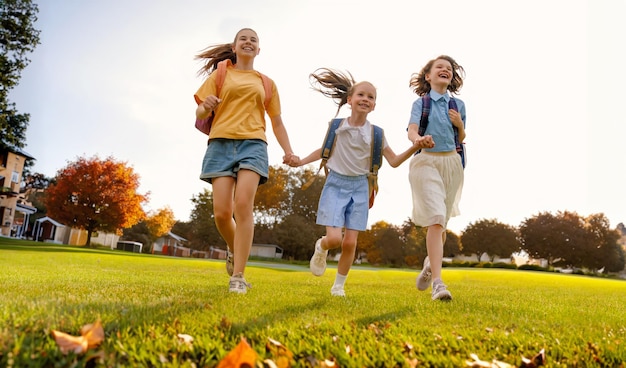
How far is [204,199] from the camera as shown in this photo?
161 ft

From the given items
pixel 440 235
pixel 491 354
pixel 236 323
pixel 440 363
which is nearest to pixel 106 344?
pixel 236 323

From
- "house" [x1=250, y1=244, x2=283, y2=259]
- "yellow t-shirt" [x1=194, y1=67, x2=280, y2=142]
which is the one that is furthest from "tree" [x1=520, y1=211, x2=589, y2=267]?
"yellow t-shirt" [x1=194, y1=67, x2=280, y2=142]

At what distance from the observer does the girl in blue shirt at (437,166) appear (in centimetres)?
523

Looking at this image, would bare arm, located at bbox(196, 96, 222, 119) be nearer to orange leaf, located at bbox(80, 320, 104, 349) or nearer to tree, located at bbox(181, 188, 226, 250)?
orange leaf, located at bbox(80, 320, 104, 349)

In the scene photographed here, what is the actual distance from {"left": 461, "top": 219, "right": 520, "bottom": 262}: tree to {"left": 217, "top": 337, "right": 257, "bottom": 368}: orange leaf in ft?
200

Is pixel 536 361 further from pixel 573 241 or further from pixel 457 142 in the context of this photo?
pixel 573 241

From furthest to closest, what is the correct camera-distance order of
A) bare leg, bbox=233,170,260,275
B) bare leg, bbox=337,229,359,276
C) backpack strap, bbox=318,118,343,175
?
1. backpack strap, bbox=318,118,343,175
2. bare leg, bbox=337,229,359,276
3. bare leg, bbox=233,170,260,275

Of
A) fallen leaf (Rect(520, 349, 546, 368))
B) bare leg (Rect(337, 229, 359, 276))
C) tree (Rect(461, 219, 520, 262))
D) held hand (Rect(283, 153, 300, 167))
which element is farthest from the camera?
tree (Rect(461, 219, 520, 262))

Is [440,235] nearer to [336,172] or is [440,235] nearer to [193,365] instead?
[336,172]

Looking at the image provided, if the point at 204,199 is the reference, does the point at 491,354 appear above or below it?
below

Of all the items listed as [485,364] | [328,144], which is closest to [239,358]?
[485,364]

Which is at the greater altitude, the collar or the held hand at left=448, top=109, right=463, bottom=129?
the collar

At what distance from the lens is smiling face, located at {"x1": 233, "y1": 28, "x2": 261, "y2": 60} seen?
4.99 metres

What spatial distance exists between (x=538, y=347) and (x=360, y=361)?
1104 millimetres
